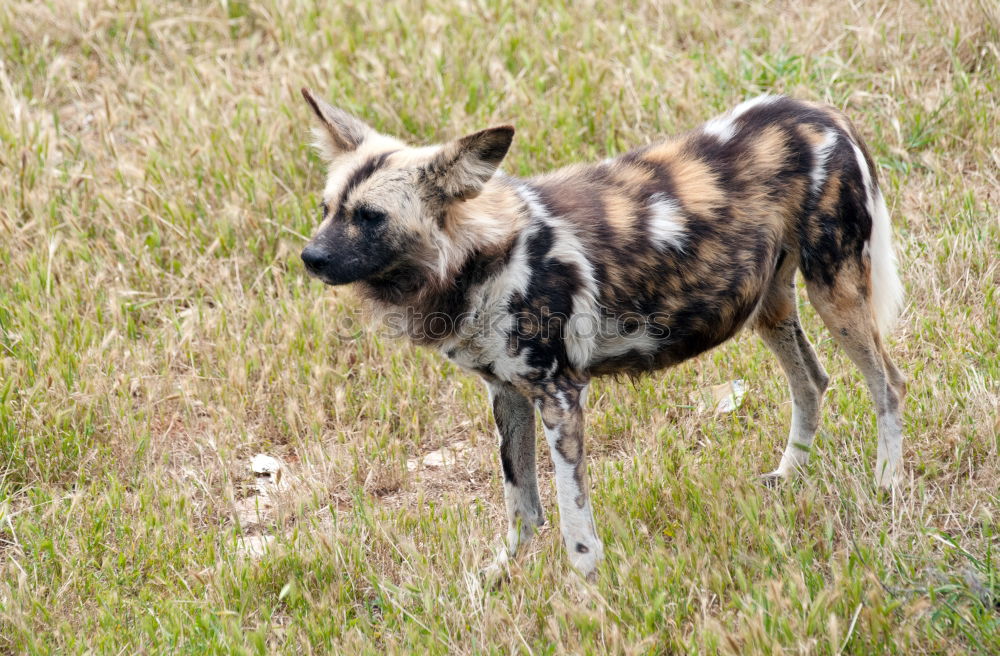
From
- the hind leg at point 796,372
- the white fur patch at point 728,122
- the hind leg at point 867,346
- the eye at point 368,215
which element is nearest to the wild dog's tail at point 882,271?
the hind leg at point 867,346

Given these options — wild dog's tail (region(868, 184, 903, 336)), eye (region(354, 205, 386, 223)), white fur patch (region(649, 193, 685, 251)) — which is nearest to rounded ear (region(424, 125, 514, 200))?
eye (region(354, 205, 386, 223))

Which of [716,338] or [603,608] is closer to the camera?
[603,608]

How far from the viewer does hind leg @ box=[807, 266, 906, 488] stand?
4168 mm

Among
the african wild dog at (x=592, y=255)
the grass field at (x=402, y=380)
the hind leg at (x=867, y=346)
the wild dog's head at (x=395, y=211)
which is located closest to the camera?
the grass field at (x=402, y=380)

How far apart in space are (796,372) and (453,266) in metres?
1.65

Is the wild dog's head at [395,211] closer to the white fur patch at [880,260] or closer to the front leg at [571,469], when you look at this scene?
the front leg at [571,469]

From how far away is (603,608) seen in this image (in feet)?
11.0

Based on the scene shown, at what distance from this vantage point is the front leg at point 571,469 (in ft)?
12.7

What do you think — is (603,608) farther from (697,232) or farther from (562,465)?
(697,232)

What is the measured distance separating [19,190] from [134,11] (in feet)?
6.82

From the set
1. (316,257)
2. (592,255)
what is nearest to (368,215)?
(316,257)

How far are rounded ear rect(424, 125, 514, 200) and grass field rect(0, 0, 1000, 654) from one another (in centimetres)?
71

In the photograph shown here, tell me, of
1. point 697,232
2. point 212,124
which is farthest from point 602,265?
point 212,124

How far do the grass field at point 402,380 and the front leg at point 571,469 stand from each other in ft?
0.36
